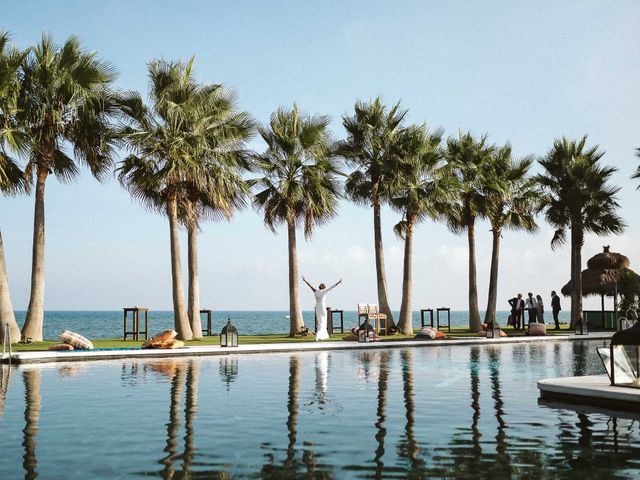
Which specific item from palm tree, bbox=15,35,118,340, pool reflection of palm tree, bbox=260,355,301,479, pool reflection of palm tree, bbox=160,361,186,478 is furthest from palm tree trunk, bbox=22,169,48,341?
pool reflection of palm tree, bbox=260,355,301,479

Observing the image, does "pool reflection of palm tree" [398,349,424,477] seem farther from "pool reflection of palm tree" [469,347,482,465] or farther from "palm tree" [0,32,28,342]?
"palm tree" [0,32,28,342]

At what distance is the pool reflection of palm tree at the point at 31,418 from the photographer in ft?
24.3

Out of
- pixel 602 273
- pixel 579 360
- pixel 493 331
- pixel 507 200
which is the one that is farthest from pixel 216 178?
pixel 602 273

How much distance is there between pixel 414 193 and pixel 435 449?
90.9ft

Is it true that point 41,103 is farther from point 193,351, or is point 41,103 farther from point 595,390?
point 595,390

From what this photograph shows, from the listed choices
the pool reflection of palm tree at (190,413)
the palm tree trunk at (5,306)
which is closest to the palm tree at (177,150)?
the palm tree trunk at (5,306)

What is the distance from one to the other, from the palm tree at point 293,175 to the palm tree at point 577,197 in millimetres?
14897

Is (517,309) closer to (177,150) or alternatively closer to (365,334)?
(365,334)

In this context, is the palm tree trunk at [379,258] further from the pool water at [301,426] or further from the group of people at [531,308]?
the pool water at [301,426]

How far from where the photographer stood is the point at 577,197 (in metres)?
41.3

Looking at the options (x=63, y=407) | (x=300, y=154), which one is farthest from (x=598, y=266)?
(x=63, y=407)

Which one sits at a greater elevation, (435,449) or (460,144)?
(460,144)

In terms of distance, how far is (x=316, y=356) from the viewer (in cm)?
2244

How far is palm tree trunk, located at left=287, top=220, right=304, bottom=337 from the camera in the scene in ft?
111
